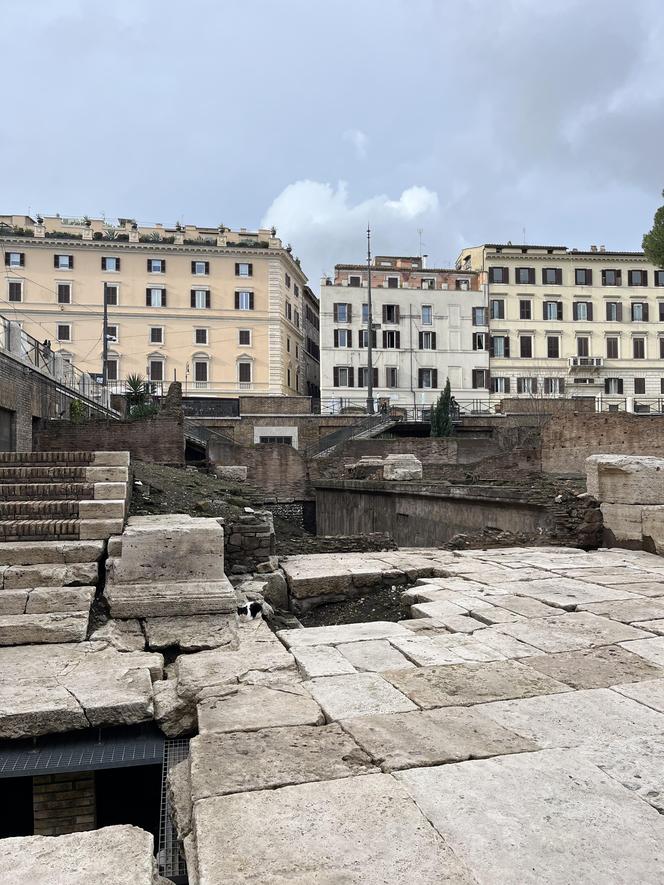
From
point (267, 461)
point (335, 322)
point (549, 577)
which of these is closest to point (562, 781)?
point (549, 577)

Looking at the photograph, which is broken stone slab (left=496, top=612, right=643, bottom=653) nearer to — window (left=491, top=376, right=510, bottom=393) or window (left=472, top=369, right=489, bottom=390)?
window (left=472, top=369, right=489, bottom=390)

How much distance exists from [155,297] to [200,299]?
10.2ft

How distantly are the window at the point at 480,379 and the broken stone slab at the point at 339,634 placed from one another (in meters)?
43.0

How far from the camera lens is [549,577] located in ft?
23.3

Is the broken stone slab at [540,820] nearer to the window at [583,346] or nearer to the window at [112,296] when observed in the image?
the window at [112,296]

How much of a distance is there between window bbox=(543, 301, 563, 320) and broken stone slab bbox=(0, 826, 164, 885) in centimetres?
4975

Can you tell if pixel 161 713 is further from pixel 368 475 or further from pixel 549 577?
pixel 368 475

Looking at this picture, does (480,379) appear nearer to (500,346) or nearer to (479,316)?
(500,346)

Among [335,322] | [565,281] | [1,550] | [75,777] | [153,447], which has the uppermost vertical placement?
[565,281]

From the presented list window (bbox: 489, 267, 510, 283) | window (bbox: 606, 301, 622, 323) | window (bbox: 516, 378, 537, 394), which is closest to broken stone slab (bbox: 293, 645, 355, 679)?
window (bbox: 516, 378, 537, 394)

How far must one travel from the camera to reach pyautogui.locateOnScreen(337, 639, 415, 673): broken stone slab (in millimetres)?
4207

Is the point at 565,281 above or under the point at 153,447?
above

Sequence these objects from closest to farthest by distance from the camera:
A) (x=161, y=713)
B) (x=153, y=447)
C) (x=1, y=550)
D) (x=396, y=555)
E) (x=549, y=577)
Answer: (x=161, y=713) → (x=1, y=550) → (x=549, y=577) → (x=396, y=555) → (x=153, y=447)

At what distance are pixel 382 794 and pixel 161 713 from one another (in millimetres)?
1520
